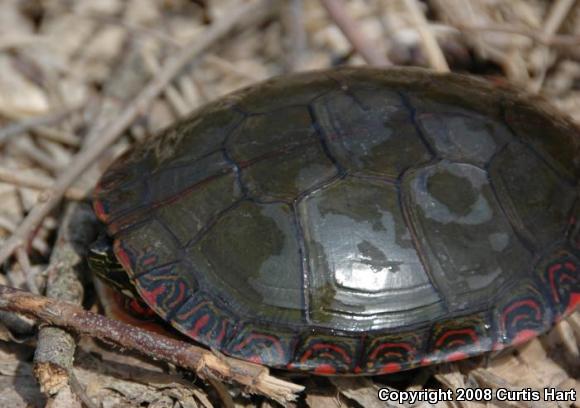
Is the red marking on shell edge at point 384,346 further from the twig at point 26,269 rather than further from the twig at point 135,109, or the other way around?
the twig at point 135,109

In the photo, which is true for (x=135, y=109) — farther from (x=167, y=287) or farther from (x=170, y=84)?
(x=167, y=287)

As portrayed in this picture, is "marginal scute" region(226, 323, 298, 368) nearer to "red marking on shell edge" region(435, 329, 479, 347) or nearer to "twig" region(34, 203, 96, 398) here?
"red marking on shell edge" region(435, 329, 479, 347)

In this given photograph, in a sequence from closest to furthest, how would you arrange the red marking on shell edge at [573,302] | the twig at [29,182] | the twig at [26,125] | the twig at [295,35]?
the red marking on shell edge at [573,302]
the twig at [29,182]
the twig at [26,125]
the twig at [295,35]

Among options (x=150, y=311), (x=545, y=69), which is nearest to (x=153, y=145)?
(x=150, y=311)

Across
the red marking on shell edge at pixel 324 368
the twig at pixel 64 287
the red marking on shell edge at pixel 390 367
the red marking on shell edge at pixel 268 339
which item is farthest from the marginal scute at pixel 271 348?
the twig at pixel 64 287

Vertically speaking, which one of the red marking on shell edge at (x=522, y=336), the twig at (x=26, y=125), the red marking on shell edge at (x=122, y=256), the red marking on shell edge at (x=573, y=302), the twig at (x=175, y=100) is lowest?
the red marking on shell edge at (x=122, y=256)

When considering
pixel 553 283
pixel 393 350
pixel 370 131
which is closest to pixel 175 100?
pixel 370 131

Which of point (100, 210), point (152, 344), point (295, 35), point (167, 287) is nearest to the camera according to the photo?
point (152, 344)
